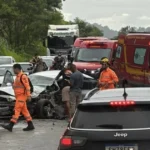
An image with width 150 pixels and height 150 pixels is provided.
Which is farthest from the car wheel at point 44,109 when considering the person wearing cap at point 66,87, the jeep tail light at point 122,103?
the jeep tail light at point 122,103

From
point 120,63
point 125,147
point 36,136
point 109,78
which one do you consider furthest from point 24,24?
point 125,147

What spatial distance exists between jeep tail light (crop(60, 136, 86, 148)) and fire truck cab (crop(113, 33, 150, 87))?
1087 centimetres

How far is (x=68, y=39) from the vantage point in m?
44.1

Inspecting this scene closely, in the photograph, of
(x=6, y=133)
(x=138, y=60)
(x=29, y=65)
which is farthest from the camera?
(x=29, y=65)

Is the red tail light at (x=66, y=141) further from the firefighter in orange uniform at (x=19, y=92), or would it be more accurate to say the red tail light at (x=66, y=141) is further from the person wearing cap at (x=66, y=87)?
the person wearing cap at (x=66, y=87)

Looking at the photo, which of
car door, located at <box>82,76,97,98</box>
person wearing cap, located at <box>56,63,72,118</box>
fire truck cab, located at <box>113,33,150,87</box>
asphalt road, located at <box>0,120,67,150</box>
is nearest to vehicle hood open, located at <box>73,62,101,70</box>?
fire truck cab, located at <box>113,33,150,87</box>

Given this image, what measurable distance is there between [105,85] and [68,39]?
3064 cm

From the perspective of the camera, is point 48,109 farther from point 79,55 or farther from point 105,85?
point 79,55

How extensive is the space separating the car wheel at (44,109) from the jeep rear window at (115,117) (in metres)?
8.04

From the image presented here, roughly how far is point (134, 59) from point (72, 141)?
1204 cm

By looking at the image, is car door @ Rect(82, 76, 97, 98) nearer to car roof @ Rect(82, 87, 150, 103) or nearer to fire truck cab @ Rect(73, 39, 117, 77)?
fire truck cab @ Rect(73, 39, 117, 77)

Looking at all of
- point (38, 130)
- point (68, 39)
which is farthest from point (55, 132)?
point (68, 39)

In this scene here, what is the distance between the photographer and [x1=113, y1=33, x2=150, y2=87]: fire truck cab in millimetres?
17172

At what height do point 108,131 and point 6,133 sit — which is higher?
point 108,131
